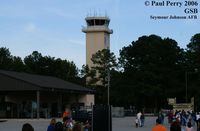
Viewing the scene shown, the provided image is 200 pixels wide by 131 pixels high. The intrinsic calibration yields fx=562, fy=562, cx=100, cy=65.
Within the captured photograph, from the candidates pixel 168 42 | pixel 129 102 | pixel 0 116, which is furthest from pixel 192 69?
pixel 0 116

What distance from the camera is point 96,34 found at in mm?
124188

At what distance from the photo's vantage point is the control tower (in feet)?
395

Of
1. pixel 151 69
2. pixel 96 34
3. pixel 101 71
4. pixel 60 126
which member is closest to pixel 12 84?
pixel 151 69

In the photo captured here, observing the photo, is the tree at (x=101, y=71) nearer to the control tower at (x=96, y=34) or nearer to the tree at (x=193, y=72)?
the control tower at (x=96, y=34)

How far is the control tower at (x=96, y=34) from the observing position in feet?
395

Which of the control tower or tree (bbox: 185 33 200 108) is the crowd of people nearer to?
tree (bbox: 185 33 200 108)

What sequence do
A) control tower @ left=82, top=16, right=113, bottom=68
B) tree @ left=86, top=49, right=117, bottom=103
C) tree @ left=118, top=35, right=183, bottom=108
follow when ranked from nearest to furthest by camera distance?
1. tree @ left=118, top=35, right=183, bottom=108
2. tree @ left=86, top=49, right=117, bottom=103
3. control tower @ left=82, top=16, right=113, bottom=68

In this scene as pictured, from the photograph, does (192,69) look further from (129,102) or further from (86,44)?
(86,44)

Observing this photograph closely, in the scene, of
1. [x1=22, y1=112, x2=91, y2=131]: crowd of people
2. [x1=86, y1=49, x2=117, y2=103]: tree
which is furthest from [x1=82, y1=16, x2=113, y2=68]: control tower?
[x1=22, y1=112, x2=91, y2=131]: crowd of people

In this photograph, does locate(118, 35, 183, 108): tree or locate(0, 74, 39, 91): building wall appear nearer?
locate(0, 74, 39, 91): building wall

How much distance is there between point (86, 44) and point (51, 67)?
1133 cm

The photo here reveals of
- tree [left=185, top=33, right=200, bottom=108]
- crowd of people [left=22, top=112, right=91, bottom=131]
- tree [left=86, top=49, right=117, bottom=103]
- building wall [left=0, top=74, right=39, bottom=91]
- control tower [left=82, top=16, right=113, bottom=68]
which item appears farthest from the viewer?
control tower [left=82, top=16, right=113, bottom=68]

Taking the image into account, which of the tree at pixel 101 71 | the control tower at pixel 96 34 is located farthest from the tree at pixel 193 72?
the control tower at pixel 96 34

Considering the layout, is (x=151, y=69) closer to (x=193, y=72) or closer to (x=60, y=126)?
(x=193, y=72)
